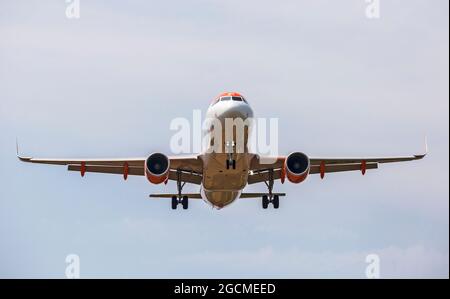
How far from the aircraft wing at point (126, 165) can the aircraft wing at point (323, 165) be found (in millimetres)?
3273

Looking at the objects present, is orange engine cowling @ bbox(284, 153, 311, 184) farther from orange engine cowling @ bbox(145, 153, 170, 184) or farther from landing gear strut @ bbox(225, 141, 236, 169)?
orange engine cowling @ bbox(145, 153, 170, 184)

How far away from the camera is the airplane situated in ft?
158

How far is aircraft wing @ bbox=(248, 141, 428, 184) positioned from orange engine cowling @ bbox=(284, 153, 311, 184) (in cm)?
199

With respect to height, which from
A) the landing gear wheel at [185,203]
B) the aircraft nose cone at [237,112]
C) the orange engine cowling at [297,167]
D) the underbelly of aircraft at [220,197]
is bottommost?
the landing gear wheel at [185,203]

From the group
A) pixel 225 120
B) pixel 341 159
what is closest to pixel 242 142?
pixel 225 120

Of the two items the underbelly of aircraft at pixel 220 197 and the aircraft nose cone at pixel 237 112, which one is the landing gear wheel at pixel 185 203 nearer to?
the underbelly of aircraft at pixel 220 197

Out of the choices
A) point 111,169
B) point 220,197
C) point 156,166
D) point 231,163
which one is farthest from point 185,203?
point 231,163

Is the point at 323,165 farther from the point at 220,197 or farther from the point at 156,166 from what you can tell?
the point at 156,166

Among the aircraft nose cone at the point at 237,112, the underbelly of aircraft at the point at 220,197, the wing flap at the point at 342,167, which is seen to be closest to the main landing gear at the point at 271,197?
the underbelly of aircraft at the point at 220,197

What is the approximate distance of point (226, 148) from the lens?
48.3 metres

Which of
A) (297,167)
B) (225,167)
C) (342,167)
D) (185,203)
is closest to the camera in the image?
(225,167)

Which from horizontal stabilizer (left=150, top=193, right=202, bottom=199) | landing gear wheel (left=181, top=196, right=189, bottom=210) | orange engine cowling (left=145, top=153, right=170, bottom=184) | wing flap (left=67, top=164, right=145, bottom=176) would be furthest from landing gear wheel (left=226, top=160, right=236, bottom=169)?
wing flap (left=67, top=164, right=145, bottom=176)

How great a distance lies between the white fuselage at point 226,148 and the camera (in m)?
46.8

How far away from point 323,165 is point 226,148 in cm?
922
